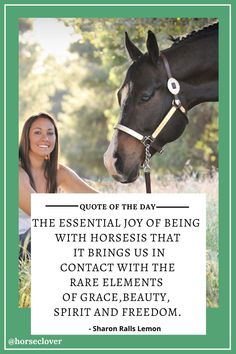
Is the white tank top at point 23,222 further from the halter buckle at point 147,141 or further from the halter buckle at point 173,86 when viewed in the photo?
the halter buckle at point 173,86

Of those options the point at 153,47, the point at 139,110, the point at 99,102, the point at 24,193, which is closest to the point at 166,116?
the point at 139,110

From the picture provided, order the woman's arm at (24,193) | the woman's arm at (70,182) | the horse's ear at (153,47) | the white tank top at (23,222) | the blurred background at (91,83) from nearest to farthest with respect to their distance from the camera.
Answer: the horse's ear at (153,47) < the woman's arm at (24,193) < the white tank top at (23,222) < the woman's arm at (70,182) < the blurred background at (91,83)

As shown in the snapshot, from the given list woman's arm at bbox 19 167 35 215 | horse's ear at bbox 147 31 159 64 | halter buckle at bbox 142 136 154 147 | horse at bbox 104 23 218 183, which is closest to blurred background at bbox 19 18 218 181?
horse at bbox 104 23 218 183

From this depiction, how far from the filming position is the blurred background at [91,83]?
15.9 ft

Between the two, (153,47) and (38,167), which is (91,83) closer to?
(38,167)

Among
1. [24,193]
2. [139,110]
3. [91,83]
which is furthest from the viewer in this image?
[91,83]

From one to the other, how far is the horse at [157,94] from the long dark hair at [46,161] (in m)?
0.54

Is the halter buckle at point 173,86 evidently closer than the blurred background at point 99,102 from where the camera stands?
Yes

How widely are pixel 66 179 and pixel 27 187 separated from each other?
0.43m

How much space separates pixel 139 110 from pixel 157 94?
189mm

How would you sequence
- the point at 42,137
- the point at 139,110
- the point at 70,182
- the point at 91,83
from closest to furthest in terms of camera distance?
the point at 139,110
the point at 42,137
the point at 70,182
the point at 91,83

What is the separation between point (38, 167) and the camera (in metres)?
4.56

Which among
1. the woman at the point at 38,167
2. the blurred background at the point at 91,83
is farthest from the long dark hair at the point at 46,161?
the blurred background at the point at 91,83

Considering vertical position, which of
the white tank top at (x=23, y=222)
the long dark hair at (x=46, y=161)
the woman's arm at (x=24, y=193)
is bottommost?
the white tank top at (x=23, y=222)
